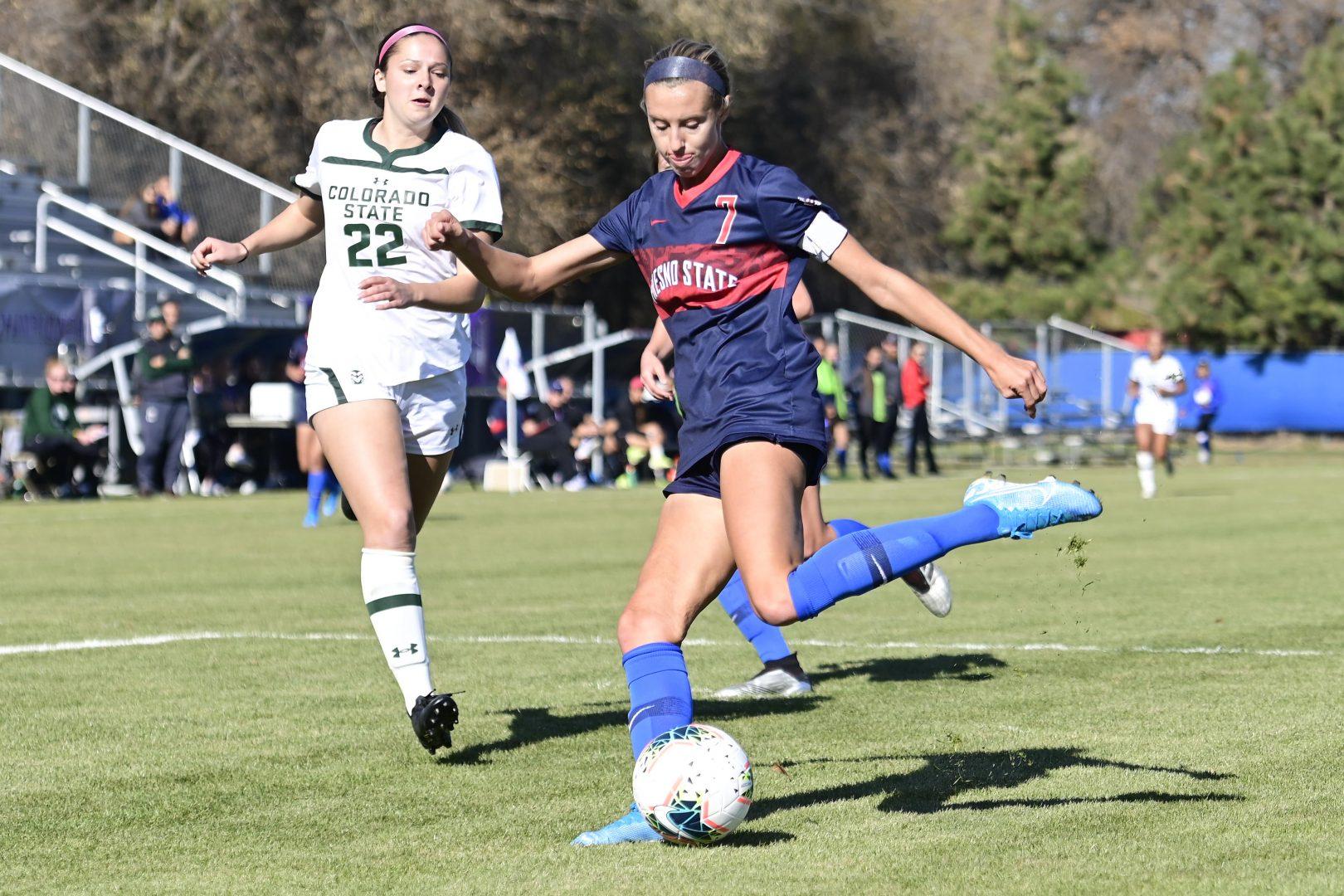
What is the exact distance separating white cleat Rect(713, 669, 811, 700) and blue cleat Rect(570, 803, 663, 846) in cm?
248

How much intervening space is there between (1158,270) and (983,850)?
173ft

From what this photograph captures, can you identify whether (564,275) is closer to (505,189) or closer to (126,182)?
(126,182)

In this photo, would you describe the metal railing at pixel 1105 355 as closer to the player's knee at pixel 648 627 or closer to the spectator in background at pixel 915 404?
the spectator in background at pixel 915 404

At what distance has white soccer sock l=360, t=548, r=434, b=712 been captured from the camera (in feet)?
20.0

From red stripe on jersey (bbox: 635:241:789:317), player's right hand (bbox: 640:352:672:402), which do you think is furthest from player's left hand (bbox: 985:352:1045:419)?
player's right hand (bbox: 640:352:672:402)

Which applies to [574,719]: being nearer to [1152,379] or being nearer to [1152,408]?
[1152,379]

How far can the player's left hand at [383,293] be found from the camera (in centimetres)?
515

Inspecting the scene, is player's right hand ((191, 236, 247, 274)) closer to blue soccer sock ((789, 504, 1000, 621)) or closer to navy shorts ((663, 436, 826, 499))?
navy shorts ((663, 436, 826, 499))

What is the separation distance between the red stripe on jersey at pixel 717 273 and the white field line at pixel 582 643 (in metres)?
4.04

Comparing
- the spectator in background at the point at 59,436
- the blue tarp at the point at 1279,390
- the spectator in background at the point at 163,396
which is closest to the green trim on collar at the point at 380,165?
the spectator in background at the point at 163,396

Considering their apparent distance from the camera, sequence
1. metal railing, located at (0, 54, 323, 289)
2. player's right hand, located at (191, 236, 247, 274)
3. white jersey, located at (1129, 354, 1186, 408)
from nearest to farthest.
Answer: player's right hand, located at (191, 236, 247, 274) < white jersey, located at (1129, 354, 1186, 408) < metal railing, located at (0, 54, 323, 289)

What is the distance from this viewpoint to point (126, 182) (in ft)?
85.8

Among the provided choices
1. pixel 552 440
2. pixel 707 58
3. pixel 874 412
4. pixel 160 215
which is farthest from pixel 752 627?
pixel 874 412

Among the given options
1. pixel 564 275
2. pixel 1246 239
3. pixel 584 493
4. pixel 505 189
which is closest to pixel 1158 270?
pixel 1246 239
